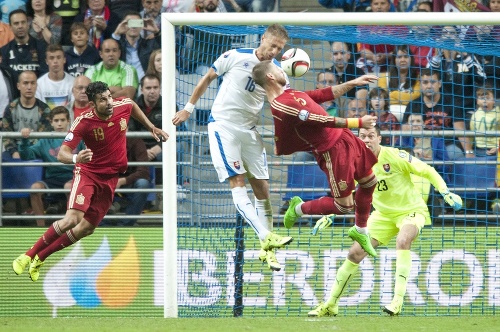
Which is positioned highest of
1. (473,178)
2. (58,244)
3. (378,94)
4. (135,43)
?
(135,43)

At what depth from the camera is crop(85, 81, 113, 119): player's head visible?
31.4 feet

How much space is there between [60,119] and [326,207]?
14.3 feet

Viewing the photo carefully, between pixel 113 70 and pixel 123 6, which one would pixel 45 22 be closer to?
pixel 123 6

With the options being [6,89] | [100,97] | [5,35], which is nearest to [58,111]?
[6,89]

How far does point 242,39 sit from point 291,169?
5.33 feet

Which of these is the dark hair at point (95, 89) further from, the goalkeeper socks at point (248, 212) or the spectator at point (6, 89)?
A: the spectator at point (6, 89)

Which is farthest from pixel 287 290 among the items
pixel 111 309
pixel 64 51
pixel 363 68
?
pixel 64 51

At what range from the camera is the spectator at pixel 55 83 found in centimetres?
1239

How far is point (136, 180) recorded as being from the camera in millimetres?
11656

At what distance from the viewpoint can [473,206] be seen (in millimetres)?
11211

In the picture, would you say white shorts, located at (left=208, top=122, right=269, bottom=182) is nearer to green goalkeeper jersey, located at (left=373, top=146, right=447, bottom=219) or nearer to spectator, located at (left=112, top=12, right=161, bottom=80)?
green goalkeeper jersey, located at (left=373, top=146, right=447, bottom=219)

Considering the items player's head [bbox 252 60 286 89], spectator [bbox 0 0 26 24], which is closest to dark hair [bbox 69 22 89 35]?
spectator [bbox 0 0 26 24]

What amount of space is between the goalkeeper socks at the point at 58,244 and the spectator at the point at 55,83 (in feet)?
9.46

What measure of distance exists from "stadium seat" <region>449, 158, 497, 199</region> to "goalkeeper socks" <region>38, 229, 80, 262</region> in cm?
433
